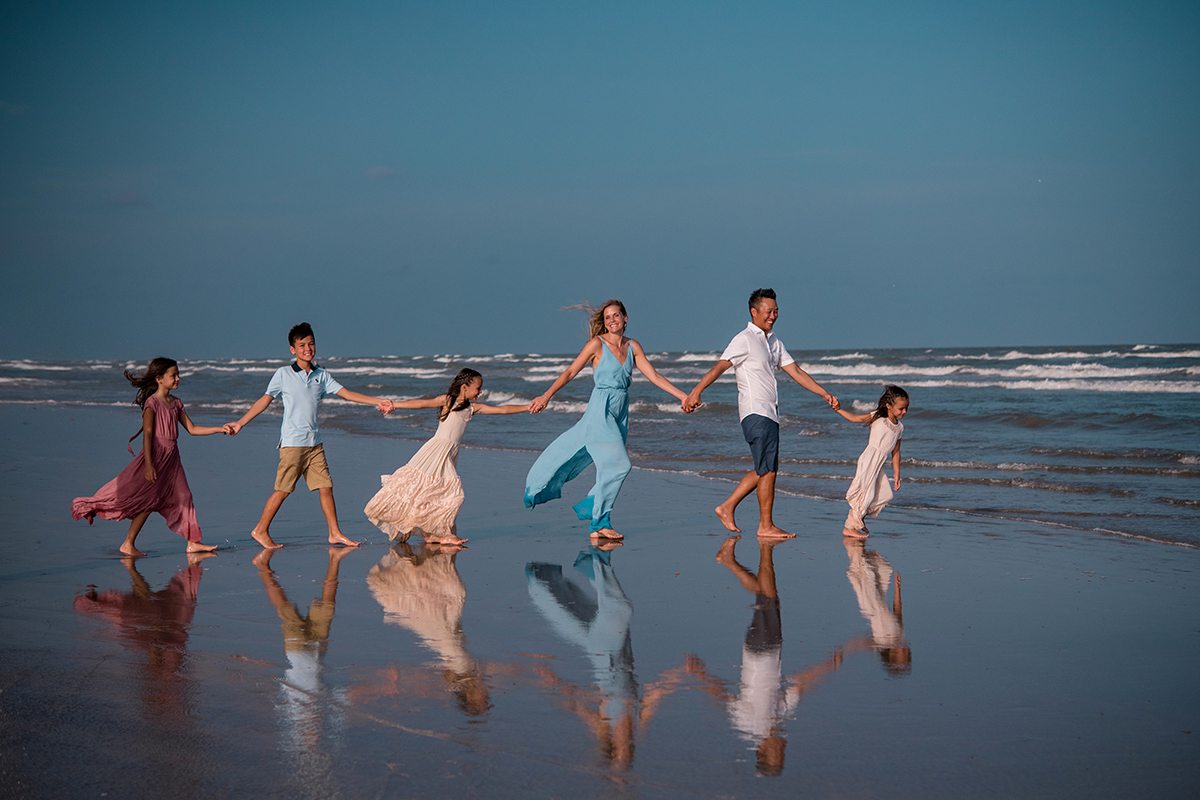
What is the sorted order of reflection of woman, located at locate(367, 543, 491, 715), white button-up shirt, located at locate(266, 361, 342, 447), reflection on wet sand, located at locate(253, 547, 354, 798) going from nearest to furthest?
reflection on wet sand, located at locate(253, 547, 354, 798), reflection of woman, located at locate(367, 543, 491, 715), white button-up shirt, located at locate(266, 361, 342, 447)

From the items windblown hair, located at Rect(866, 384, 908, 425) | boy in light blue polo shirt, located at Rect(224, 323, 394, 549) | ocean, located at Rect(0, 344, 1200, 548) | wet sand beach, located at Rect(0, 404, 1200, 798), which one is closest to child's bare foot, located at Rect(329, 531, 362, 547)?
boy in light blue polo shirt, located at Rect(224, 323, 394, 549)

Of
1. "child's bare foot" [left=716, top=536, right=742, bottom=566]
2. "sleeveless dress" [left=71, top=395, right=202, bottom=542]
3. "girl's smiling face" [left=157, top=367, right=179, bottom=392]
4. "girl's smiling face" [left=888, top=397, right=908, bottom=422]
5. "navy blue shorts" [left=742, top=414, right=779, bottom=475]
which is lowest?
"child's bare foot" [left=716, top=536, right=742, bottom=566]

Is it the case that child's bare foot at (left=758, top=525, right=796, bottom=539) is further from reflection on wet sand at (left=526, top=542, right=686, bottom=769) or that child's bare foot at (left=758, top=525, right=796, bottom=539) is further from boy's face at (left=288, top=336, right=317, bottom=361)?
boy's face at (left=288, top=336, right=317, bottom=361)

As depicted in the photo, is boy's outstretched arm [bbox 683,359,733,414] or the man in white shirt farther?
the man in white shirt

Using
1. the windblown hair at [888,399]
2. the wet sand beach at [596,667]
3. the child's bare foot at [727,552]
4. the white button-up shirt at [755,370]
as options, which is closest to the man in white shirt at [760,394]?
the white button-up shirt at [755,370]

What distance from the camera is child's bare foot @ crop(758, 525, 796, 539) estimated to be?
7.57m

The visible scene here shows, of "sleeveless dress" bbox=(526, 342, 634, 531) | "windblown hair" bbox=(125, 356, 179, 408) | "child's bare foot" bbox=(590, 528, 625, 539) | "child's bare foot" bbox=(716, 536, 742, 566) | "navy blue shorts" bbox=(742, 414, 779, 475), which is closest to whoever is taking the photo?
"child's bare foot" bbox=(716, 536, 742, 566)

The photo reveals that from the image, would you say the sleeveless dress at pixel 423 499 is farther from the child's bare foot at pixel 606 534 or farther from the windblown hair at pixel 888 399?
the windblown hair at pixel 888 399

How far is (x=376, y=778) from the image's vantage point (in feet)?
9.75

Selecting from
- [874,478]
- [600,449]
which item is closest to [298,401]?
[600,449]

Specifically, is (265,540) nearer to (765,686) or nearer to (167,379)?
(167,379)

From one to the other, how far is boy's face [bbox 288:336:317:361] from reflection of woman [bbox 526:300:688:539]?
69.4 inches

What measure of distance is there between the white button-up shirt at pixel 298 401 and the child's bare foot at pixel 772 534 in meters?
3.58

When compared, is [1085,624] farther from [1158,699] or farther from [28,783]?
[28,783]
